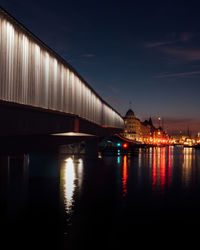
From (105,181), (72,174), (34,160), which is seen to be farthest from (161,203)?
(72,174)

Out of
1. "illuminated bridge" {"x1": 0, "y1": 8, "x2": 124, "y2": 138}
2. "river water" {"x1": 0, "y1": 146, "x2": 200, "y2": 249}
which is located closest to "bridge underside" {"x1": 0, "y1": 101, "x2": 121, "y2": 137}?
"illuminated bridge" {"x1": 0, "y1": 8, "x2": 124, "y2": 138}

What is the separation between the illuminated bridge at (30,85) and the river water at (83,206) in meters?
4.48

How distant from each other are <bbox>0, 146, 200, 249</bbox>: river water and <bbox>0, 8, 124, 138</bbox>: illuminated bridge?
14.7ft

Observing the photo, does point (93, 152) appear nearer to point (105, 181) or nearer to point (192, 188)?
point (105, 181)

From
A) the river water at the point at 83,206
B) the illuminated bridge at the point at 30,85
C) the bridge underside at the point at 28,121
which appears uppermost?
the illuminated bridge at the point at 30,85

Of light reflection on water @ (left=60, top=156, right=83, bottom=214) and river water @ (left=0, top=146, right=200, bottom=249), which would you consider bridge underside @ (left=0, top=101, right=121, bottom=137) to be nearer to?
river water @ (left=0, top=146, right=200, bottom=249)

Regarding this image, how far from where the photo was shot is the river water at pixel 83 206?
21531 millimetres

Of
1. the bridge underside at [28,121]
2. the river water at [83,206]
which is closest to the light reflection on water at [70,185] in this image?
the river water at [83,206]

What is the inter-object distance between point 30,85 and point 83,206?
13514 mm

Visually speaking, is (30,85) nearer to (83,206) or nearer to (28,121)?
(28,121)

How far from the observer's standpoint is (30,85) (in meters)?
22.8

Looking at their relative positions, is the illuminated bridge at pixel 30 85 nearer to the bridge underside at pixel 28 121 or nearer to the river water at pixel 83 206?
the bridge underside at pixel 28 121

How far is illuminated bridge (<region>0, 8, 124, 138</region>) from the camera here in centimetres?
1870

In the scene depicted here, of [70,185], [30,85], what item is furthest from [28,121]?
[70,185]
